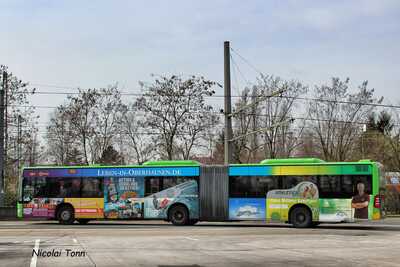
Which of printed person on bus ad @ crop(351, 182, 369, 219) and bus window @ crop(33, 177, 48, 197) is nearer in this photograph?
printed person on bus ad @ crop(351, 182, 369, 219)

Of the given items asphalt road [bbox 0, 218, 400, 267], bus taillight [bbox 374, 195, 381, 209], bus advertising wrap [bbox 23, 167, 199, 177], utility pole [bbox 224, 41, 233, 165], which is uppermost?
utility pole [bbox 224, 41, 233, 165]

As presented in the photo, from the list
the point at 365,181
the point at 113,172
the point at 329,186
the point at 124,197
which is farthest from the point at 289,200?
the point at 113,172

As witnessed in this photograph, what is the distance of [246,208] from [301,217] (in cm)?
260

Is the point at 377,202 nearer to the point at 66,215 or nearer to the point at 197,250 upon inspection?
the point at 197,250

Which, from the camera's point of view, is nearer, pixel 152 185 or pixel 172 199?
pixel 172 199

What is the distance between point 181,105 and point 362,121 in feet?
56.2

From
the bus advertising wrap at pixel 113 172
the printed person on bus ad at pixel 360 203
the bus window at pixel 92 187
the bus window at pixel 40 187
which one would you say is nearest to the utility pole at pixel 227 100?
the bus advertising wrap at pixel 113 172

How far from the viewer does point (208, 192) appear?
27.2 meters

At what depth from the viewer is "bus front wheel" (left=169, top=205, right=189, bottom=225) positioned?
90.1ft

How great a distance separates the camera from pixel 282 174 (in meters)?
26.0

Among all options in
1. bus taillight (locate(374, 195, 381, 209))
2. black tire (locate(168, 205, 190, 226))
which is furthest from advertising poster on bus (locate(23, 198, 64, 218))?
bus taillight (locate(374, 195, 381, 209))

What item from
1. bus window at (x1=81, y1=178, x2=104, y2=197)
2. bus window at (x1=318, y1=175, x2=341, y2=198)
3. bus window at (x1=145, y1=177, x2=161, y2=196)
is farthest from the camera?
bus window at (x1=81, y1=178, x2=104, y2=197)

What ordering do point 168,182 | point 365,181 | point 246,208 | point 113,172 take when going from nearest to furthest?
1. point 365,181
2. point 246,208
3. point 168,182
4. point 113,172

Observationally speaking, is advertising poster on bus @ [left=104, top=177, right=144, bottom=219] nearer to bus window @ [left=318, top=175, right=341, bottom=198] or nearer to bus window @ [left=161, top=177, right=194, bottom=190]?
bus window @ [left=161, top=177, right=194, bottom=190]
